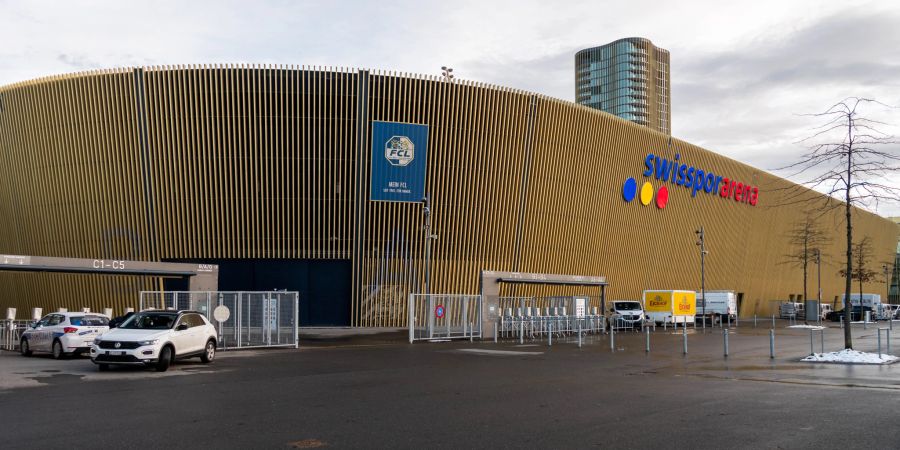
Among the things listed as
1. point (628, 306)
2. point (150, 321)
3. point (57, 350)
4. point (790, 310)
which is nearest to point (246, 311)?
point (57, 350)

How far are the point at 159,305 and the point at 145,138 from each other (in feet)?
65.6

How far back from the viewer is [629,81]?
18562 centimetres

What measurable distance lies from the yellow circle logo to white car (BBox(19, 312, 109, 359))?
45.1 meters

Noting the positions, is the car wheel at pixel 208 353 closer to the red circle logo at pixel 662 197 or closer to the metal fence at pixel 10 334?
the metal fence at pixel 10 334

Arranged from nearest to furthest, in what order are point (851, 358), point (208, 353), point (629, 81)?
point (208, 353), point (851, 358), point (629, 81)

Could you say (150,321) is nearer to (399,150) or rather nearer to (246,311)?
(246,311)

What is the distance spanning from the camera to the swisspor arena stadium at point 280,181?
4553 cm

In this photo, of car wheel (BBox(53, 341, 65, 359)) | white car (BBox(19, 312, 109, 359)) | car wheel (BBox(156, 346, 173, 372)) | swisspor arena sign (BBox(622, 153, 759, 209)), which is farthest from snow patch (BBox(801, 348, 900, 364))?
swisspor arena sign (BBox(622, 153, 759, 209))

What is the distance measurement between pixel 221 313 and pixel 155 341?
839cm

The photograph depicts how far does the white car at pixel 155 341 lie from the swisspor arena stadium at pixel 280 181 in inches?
901

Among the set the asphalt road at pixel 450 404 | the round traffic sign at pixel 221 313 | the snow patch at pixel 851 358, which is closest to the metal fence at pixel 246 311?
the round traffic sign at pixel 221 313

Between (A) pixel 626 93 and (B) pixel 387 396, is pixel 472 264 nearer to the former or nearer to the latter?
(B) pixel 387 396

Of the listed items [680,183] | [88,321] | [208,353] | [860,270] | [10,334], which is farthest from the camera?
[860,270]

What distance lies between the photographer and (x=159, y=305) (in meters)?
28.4
